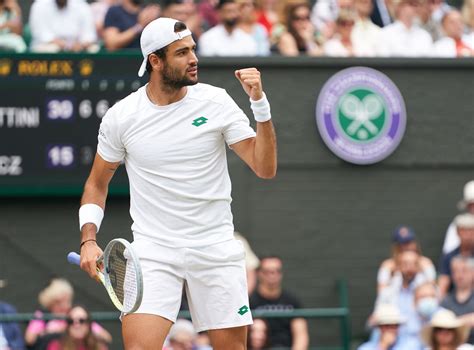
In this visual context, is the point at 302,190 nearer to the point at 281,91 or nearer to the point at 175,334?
the point at 281,91

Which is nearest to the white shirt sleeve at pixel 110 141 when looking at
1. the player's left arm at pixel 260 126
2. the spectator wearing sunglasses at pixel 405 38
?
the player's left arm at pixel 260 126

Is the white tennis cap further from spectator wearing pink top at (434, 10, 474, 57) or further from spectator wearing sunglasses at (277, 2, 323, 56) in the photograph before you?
spectator wearing pink top at (434, 10, 474, 57)

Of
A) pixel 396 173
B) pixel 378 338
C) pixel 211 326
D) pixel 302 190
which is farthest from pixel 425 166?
pixel 211 326

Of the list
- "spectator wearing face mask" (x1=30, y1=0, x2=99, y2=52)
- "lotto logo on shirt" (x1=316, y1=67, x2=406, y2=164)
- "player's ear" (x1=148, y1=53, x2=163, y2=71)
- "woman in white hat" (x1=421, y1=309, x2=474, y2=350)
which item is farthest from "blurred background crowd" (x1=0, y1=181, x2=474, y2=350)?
"player's ear" (x1=148, y1=53, x2=163, y2=71)

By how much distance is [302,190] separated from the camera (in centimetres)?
1345

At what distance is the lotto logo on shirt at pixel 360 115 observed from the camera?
13461mm

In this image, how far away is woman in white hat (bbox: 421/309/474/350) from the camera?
35.4ft

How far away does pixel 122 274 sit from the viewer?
7.17 meters

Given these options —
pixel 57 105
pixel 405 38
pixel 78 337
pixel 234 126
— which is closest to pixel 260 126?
pixel 234 126

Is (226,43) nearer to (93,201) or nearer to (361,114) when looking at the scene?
(361,114)

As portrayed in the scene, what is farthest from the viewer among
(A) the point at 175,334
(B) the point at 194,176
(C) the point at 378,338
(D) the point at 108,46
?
(D) the point at 108,46

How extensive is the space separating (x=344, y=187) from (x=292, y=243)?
2.38ft

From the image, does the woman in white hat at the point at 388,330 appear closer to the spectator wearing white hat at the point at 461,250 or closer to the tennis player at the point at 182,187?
the spectator wearing white hat at the point at 461,250

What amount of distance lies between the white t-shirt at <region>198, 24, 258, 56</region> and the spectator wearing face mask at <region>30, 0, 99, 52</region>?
101 centimetres
